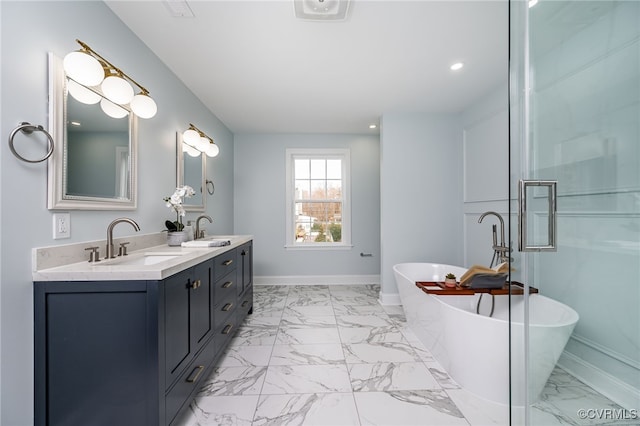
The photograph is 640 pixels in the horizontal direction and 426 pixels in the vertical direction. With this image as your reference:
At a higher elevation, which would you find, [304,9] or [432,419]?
[304,9]

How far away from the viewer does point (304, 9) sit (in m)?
1.64

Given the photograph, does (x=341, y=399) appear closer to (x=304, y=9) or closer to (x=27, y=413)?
(x=27, y=413)

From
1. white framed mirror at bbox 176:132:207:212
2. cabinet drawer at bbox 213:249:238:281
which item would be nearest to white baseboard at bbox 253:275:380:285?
white framed mirror at bbox 176:132:207:212

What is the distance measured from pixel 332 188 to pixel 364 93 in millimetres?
1889

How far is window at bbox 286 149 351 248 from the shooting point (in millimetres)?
4484

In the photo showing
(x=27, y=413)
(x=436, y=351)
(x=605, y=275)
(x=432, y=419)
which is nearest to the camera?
(x=605, y=275)

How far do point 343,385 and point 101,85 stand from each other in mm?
2412

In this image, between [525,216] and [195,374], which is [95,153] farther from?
[525,216]

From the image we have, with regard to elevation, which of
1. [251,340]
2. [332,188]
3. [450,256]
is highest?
[332,188]

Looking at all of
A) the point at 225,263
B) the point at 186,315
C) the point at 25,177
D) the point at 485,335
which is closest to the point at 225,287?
the point at 225,263

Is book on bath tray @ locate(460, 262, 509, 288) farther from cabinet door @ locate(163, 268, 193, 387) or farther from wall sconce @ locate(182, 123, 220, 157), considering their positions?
wall sconce @ locate(182, 123, 220, 157)

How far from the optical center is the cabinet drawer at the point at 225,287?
1995mm

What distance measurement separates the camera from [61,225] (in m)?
1.34

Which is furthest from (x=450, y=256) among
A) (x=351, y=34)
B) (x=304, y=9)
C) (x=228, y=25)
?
(x=228, y=25)
